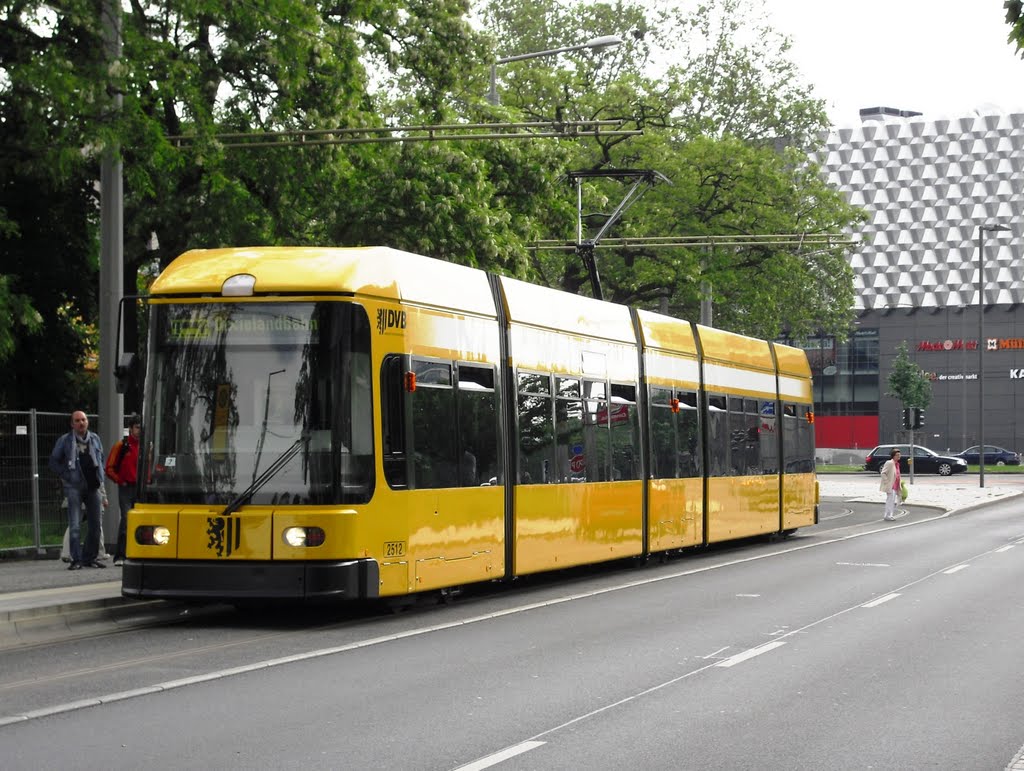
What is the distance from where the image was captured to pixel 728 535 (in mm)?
23844

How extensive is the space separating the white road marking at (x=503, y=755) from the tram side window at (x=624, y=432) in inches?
441

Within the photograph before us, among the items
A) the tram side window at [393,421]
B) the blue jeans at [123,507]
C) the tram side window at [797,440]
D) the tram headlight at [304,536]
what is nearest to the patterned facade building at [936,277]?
the tram side window at [797,440]

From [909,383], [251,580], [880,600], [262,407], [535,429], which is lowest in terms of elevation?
[880,600]

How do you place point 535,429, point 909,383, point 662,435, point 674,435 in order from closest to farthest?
point 535,429, point 662,435, point 674,435, point 909,383

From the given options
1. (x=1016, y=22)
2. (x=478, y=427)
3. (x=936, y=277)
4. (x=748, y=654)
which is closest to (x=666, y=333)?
(x=478, y=427)

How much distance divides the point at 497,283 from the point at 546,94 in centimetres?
2827

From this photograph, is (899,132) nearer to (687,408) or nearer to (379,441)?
(687,408)

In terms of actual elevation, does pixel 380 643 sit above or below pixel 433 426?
below

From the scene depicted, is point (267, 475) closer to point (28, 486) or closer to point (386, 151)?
point (28, 486)

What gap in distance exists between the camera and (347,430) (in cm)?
1294

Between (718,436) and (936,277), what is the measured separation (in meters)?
83.6

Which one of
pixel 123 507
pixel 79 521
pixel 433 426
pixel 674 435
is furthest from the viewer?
pixel 674 435

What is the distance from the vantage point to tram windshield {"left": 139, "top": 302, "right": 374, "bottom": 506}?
12.8m

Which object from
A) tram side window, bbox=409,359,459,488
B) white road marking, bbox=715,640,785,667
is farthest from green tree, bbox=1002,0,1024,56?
tram side window, bbox=409,359,459,488
